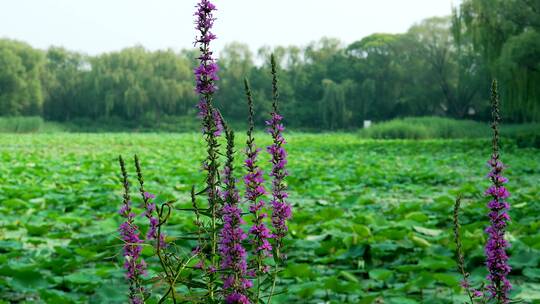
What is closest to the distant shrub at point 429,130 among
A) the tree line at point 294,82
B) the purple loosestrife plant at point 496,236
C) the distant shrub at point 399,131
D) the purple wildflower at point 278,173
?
the distant shrub at point 399,131

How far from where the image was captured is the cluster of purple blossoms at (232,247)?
1.06 m

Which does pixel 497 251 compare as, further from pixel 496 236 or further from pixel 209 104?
pixel 209 104

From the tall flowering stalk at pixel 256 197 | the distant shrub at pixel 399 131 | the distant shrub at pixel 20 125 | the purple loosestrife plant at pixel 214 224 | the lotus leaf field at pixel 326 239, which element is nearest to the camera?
the purple loosestrife plant at pixel 214 224

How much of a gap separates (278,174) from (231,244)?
0.26 metres

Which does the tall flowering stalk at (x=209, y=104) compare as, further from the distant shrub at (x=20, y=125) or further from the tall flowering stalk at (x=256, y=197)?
the distant shrub at (x=20, y=125)

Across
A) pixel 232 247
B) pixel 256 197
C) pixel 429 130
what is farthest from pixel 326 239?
pixel 429 130

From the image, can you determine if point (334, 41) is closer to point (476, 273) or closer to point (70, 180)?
point (70, 180)

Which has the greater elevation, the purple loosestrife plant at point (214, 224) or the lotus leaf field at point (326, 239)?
the purple loosestrife plant at point (214, 224)

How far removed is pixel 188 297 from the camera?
0.89 metres

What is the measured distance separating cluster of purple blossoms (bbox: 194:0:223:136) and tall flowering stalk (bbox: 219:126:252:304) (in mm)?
43

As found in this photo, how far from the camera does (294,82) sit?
144 feet

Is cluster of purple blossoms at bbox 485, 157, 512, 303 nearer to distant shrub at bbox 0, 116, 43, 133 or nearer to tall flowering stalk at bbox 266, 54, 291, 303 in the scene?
tall flowering stalk at bbox 266, 54, 291, 303

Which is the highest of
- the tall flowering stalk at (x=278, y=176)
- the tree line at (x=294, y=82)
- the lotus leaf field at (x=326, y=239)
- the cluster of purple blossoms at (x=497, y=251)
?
the tree line at (x=294, y=82)

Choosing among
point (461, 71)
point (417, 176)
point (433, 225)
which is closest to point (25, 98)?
point (461, 71)
